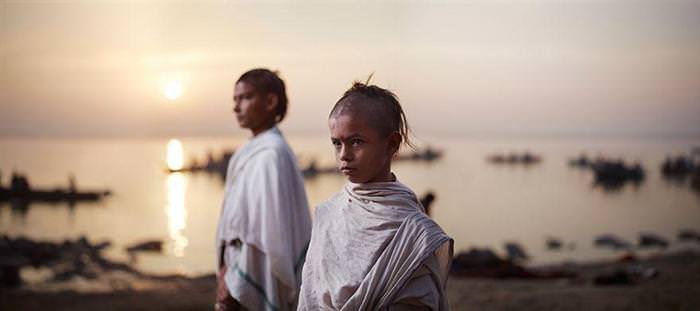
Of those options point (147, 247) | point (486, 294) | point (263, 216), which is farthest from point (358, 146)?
point (147, 247)

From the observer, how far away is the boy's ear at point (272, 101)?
11.1 feet

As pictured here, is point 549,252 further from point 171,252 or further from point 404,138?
point 404,138

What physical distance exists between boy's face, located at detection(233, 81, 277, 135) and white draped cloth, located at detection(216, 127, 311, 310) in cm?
5

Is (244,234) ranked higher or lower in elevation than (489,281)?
higher

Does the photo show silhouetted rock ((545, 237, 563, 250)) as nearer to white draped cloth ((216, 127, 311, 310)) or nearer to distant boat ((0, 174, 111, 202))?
distant boat ((0, 174, 111, 202))

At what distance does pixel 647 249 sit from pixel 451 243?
892 centimetres

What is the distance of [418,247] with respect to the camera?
1977 mm

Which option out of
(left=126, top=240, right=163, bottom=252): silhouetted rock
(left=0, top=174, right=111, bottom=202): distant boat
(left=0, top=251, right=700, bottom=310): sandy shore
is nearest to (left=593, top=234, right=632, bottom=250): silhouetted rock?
(left=0, top=251, right=700, bottom=310): sandy shore

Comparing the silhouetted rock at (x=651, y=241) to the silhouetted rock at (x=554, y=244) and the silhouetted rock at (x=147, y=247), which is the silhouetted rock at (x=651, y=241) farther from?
the silhouetted rock at (x=147, y=247)

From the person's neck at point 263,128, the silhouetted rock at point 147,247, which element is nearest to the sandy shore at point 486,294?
the silhouetted rock at point 147,247

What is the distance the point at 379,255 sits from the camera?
6.64 ft

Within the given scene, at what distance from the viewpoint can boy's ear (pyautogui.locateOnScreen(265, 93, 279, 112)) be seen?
3.38 m

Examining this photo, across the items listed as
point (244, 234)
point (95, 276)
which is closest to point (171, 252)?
point (95, 276)

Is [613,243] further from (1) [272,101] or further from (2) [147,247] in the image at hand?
(1) [272,101]
